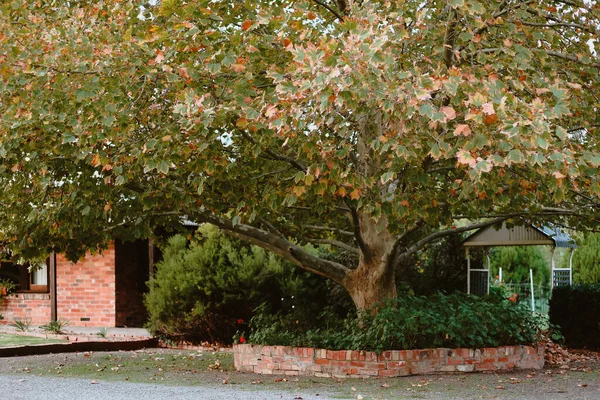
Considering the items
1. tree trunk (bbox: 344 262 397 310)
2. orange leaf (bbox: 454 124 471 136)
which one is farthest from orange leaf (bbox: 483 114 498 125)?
tree trunk (bbox: 344 262 397 310)

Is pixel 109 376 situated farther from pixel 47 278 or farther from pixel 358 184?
pixel 47 278

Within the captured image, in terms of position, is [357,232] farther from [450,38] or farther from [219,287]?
[219,287]

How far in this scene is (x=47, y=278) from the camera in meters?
21.5

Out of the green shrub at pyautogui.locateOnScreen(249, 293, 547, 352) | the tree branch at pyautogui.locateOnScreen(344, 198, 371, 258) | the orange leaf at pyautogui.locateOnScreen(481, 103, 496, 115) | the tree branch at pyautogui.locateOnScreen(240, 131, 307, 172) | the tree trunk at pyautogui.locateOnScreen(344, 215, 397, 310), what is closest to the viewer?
the orange leaf at pyautogui.locateOnScreen(481, 103, 496, 115)

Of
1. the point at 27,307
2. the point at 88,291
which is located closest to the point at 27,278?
the point at 27,307

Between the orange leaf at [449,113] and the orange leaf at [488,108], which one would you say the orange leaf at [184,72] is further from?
the orange leaf at [488,108]

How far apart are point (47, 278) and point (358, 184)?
14.7 metres

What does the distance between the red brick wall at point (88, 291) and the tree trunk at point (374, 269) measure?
866 cm

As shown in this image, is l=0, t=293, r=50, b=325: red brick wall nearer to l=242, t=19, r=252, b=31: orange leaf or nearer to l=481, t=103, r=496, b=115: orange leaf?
l=242, t=19, r=252, b=31: orange leaf

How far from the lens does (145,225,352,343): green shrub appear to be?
15.5m

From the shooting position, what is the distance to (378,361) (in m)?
10.7

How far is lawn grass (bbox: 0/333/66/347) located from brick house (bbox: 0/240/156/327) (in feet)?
5.78

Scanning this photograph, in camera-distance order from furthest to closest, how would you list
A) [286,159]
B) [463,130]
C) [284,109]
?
[286,159], [284,109], [463,130]

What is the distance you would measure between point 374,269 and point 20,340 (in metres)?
7.96
